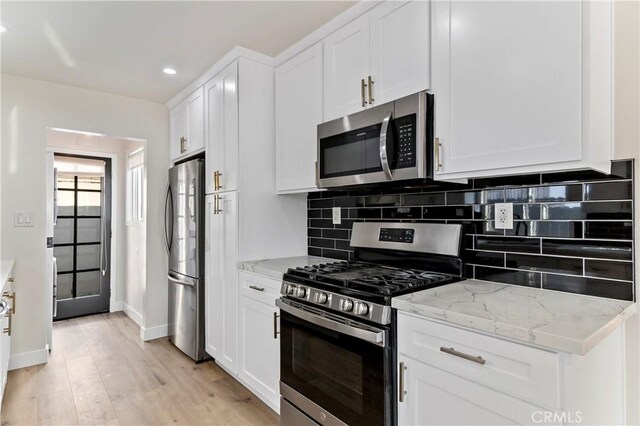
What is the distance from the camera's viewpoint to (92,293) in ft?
15.0

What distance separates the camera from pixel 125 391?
8.43 feet

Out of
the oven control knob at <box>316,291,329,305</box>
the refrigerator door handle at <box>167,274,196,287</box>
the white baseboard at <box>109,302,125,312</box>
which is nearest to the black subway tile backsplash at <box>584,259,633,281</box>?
the oven control knob at <box>316,291,329,305</box>

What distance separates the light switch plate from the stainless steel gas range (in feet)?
8.17

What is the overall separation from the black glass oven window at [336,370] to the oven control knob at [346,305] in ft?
0.41

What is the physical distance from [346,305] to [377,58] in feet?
4.24

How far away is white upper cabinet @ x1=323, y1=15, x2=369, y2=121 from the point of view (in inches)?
78.5

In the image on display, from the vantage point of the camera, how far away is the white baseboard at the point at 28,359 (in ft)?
9.70

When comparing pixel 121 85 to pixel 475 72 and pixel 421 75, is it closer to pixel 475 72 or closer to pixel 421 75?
pixel 421 75

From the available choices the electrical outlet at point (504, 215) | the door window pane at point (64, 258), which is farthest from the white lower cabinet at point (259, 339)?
the door window pane at point (64, 258)

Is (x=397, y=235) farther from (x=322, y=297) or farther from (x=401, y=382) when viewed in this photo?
(x=401, y=382)

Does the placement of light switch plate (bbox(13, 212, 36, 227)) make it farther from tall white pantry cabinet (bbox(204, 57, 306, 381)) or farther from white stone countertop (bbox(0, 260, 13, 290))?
tall white pantry cabinet (bbox(204, 57, 306, 381))

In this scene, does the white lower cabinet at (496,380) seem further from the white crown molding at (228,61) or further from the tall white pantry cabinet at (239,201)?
the white crown molding at (228,61)

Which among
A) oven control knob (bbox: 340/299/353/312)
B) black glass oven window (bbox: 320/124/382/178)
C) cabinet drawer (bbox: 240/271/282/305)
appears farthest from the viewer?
cabinet drawer (bbox: 240/271/282/305)

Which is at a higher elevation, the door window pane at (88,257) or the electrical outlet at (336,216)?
the electrical outlet at (336,216)
